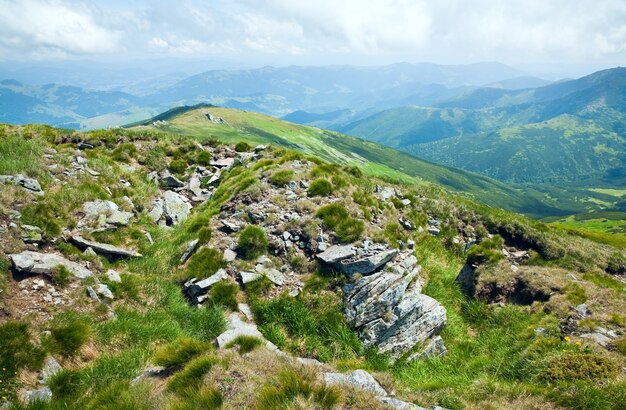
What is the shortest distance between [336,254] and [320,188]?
483 centimetres

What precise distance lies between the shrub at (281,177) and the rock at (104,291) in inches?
376

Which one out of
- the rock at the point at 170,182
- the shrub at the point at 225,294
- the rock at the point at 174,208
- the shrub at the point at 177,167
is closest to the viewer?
the shrub at the point at 225,294

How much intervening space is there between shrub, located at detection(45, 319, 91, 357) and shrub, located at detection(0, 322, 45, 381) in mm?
361

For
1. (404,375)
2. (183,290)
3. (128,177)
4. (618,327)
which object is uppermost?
(128,177)

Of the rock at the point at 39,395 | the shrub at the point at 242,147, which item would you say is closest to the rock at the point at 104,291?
the rock at the point at 39,395

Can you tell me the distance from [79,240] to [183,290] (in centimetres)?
454

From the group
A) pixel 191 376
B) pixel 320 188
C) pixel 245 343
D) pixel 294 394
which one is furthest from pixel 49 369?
pixel 320 188

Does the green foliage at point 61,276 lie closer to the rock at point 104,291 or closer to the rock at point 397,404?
the rock at point 104,291

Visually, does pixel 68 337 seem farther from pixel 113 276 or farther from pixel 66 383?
→ pixel 113 276

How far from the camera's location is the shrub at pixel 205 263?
13198mm

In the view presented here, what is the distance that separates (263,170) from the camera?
20.8 metres

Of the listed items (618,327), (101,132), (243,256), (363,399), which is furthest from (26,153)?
(618,327)

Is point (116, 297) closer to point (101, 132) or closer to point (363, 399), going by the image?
point (363, 399)

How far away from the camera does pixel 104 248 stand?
532 inches
